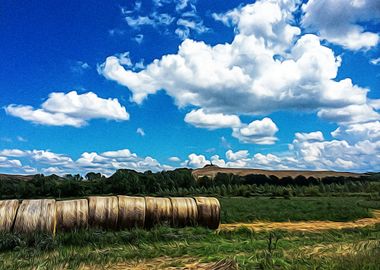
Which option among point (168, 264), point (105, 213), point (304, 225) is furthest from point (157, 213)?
point (304, 225)

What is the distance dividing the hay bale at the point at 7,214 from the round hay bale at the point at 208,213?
474cm

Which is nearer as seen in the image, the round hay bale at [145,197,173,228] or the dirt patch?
the round hay bale at [145,197,173,228]

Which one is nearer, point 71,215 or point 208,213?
point 71,215

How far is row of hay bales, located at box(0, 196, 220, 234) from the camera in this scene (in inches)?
396

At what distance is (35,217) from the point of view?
399 inches

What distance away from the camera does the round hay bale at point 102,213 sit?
10891 mm

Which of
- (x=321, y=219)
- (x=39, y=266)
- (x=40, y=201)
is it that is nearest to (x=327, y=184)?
(x=321, y=219)

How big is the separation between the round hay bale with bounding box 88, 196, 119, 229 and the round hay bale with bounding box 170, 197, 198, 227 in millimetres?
1616

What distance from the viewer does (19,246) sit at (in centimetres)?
886

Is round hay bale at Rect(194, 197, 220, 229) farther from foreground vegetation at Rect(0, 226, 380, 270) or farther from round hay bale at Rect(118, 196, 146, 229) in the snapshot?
round hay bale at Rect(118, 196, 146, 229)

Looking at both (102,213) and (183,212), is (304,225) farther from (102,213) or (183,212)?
(102,213)

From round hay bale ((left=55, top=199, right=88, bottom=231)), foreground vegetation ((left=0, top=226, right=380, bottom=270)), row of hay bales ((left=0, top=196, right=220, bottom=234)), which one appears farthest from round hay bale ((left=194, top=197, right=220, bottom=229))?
round hay bale ((left=55, top=199, right=88, bottom=231))

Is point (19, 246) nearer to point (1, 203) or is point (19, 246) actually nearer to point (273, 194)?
point (1, 203)

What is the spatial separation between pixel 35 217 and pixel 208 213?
4.56m
